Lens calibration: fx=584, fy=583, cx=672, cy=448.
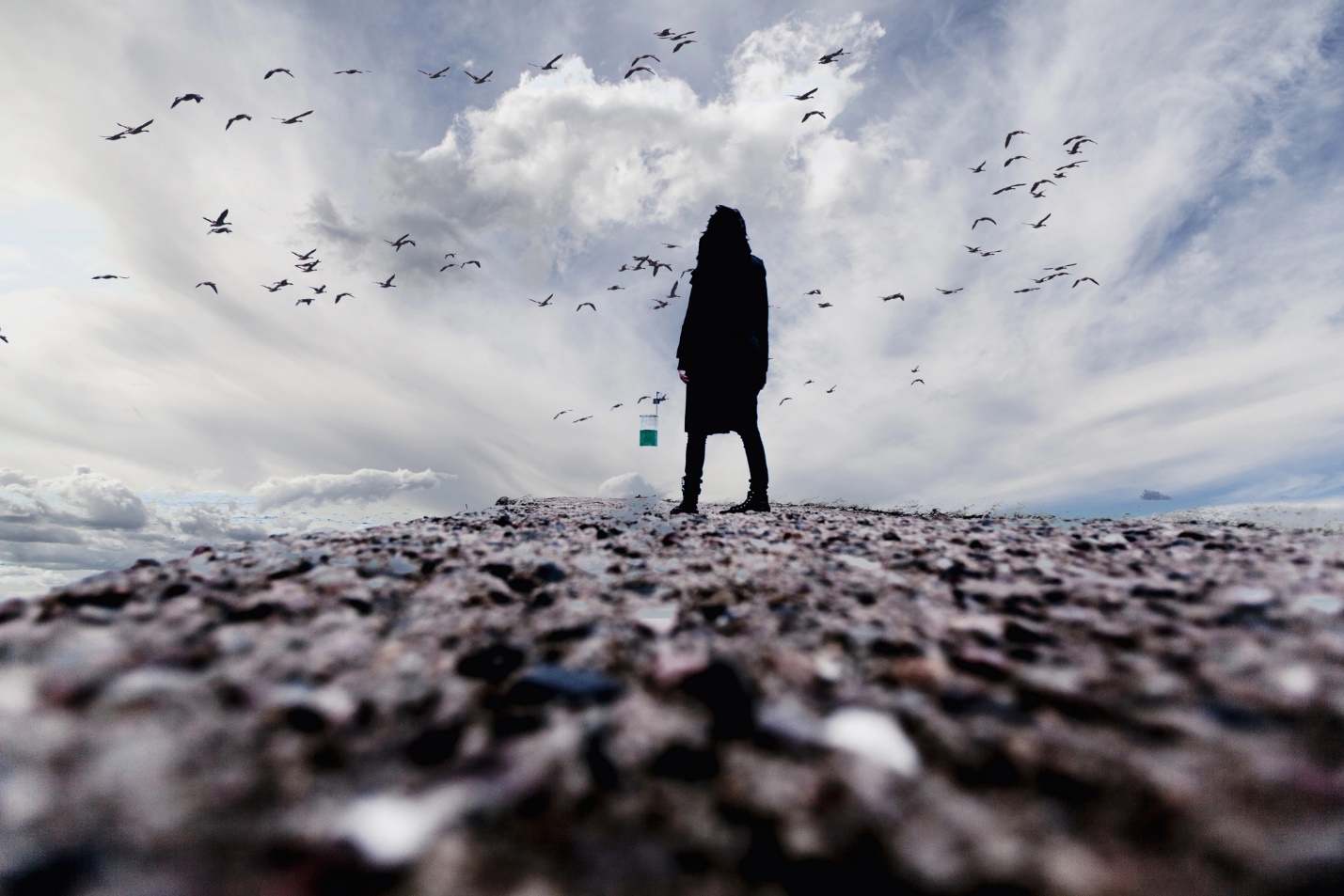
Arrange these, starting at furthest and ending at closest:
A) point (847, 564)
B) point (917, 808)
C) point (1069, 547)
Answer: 1. point (1069, 547)
2. point (847, 564)
3. point (917, 808)

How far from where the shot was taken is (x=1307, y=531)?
17.4 feet

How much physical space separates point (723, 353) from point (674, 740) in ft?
24.2

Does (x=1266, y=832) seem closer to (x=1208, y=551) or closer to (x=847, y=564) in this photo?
(x=847, y=564)

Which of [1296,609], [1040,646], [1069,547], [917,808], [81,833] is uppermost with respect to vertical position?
[1069,547]

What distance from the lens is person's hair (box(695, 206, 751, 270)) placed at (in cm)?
885

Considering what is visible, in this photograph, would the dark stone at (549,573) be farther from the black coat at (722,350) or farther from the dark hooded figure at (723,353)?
the black coat at (722,350)

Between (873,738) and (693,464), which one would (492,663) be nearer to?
(873,738)

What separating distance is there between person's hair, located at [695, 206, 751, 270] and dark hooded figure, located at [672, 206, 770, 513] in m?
0.01

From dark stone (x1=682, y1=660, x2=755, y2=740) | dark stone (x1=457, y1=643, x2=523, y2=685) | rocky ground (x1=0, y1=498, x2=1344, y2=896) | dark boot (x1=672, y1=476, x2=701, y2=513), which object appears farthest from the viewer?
dark boot (x1=672, y1=476, x2=701, y2=513)

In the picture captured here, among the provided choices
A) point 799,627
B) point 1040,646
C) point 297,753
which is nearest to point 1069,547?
point 1040,646

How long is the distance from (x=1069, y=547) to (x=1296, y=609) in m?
1.88

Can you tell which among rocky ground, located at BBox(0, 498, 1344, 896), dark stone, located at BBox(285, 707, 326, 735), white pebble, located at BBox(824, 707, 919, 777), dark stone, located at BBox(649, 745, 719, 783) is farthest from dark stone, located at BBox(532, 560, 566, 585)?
white pebble, located at BBox(824, 707, 919, 777)

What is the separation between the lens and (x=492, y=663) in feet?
7.25

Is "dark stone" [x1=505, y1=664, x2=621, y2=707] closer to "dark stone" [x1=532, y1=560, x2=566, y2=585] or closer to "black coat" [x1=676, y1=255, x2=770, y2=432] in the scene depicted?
"dark stone" [x1=532, y1=560, x2=566, y2=585]
